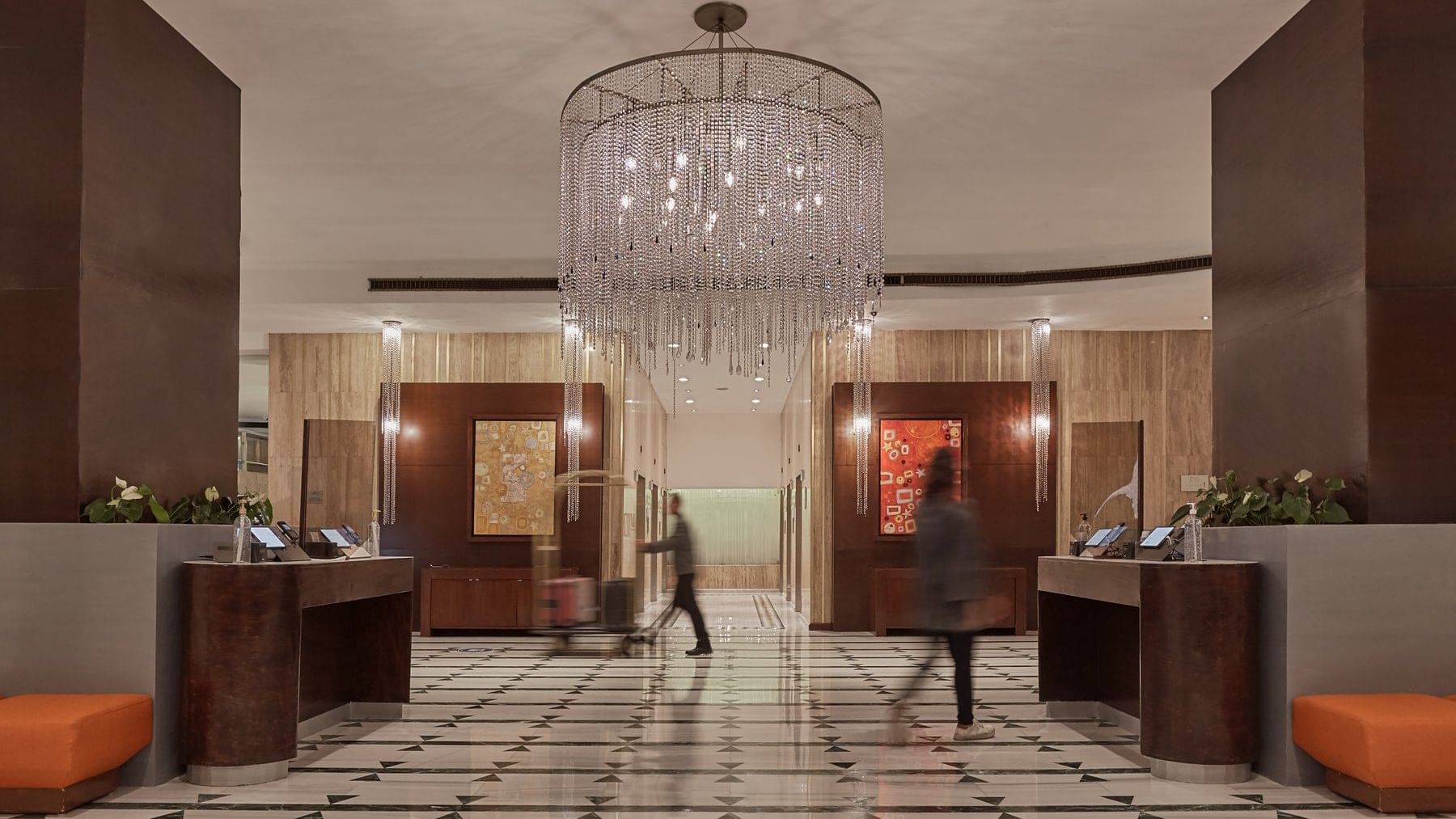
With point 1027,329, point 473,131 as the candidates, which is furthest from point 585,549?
point 473,131

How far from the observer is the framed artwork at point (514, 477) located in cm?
1357

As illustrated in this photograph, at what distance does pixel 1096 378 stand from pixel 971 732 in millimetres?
7960

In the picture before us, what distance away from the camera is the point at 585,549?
1363cm

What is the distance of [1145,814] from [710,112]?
3.72m

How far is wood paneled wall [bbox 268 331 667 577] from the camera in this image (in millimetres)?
13820

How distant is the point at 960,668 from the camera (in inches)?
251

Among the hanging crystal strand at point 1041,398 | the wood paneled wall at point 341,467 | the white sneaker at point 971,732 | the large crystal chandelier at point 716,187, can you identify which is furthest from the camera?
the wood paneled wall at point 341,467

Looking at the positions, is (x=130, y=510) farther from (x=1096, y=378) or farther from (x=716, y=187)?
(x=1096, y=378)

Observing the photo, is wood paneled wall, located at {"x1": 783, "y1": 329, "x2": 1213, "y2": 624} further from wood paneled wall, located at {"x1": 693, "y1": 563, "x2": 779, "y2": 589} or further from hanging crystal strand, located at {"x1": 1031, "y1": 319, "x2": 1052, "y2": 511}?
wood paneled wall, located at {"x1": 693, "y1": 563, "x2": 779, "y2": 589}

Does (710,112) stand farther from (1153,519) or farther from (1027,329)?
(1153,519)

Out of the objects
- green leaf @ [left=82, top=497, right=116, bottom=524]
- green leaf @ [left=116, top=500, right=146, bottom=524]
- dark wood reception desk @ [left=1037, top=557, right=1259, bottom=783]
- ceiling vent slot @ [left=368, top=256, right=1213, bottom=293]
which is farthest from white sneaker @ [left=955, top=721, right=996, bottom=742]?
ceiling vent slot @ [left=368, top=256, right=1213, bottom=293]

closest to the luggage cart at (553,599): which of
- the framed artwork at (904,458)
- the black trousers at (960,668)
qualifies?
the framed artwork at (904,458)

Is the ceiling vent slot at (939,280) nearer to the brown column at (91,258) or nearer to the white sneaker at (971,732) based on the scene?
the brown column at (91,258)

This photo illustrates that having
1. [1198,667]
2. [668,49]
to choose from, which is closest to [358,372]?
[668,49]
